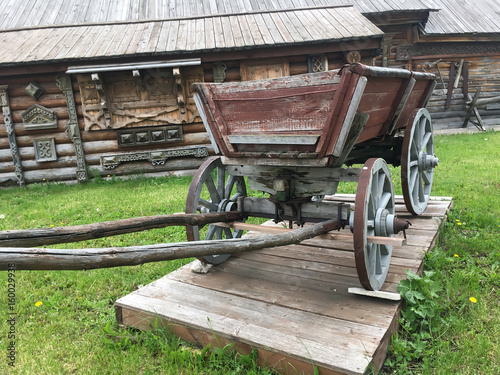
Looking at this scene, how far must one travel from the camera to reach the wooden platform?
1840mm

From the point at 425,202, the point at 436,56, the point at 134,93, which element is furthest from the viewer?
the point at 436,56

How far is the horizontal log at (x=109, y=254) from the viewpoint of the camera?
1.18m

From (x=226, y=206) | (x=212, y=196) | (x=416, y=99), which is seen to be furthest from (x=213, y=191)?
(x=416, y=99)

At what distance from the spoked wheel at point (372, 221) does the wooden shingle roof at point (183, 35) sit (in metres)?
5.18

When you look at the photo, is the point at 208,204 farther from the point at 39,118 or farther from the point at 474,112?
the point at 474,112

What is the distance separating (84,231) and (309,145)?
139 cm

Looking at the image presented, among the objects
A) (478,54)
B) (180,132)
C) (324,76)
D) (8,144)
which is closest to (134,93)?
(180,132)

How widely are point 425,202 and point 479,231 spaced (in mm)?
535

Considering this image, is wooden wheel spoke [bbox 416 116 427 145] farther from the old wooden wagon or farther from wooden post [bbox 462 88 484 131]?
wooden post [bbox 462 88 484 131]

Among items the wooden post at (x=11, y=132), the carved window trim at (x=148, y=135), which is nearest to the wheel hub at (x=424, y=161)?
the carved window trim at (x=148, y=135)

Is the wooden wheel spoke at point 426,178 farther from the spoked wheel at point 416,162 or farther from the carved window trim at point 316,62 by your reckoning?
the carved window trim at point 316,62

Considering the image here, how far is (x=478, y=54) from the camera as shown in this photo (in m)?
12.7

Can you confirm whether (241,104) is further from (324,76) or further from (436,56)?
(436,56)

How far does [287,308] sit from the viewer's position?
2.26m
